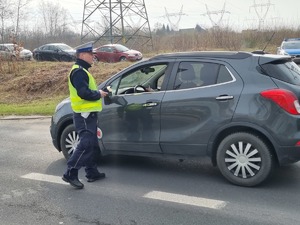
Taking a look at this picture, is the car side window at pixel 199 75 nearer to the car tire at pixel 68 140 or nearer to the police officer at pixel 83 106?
the police officer at pixel 83 106

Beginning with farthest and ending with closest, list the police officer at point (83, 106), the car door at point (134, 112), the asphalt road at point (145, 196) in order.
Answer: the car door at point (134, 112) < the police officer at point (83, 106) < the asphalt road at point (145, 196)

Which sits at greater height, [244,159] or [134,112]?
[134,112]

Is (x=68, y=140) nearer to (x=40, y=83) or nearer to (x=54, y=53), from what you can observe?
(x=40, y=83)

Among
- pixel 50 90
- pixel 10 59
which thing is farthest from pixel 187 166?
pixel 10 59

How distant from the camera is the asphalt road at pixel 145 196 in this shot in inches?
165

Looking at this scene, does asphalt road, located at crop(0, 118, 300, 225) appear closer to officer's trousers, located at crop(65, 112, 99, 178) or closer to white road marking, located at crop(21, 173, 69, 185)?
white road marking, located at crop(21, 173, 69, 185)

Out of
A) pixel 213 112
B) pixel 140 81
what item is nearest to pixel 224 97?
pixel 213 112

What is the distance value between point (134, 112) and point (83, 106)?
0.78m

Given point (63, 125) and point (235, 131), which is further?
point (63, 125)

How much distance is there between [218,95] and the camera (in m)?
4.96

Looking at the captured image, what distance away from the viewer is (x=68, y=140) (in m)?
6.30

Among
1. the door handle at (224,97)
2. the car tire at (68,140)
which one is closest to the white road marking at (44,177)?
the car tire at (68,140)

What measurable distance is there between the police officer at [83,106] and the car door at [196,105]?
94 centimetres

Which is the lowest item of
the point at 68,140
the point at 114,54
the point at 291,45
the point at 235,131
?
the point at 68,140
